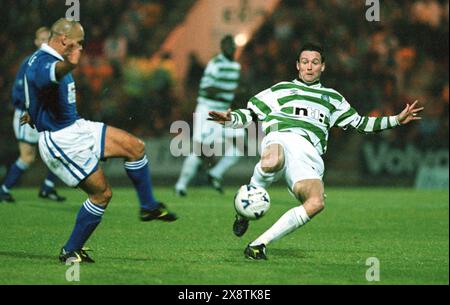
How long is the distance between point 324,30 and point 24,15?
646 centimetres

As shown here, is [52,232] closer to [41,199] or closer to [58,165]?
[58,165]

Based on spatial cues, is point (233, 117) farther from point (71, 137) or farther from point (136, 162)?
point (71, 137)

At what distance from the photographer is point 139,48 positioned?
24531mm

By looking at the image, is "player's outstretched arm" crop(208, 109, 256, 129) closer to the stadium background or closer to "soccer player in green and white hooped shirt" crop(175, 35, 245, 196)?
"soccer player in green and white hooped shirt" crop(175, 35, 245, 196)

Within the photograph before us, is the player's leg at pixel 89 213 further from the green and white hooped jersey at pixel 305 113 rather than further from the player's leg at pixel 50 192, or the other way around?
the player's leg at pixel 50 192

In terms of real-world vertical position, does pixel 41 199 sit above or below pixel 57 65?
below

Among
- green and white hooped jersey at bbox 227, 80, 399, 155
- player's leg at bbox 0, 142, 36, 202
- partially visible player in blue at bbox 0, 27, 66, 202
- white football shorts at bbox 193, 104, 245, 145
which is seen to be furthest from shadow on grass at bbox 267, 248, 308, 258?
white football shorts at bbox 193, 104, 245, 145

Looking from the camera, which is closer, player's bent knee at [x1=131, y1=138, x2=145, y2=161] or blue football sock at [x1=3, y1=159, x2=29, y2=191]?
player's bent knee at [x1=131, y1=138, x2=145, y2=161]

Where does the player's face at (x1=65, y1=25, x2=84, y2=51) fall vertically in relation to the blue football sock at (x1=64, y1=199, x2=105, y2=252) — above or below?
above

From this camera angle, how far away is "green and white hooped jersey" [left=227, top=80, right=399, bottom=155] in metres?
8.71

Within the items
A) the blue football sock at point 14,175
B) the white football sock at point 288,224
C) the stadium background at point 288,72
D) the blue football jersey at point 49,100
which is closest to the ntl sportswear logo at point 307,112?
the white football sock at point 288,224

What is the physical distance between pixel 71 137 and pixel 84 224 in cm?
70

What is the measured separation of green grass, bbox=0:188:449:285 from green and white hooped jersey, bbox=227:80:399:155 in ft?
3.64

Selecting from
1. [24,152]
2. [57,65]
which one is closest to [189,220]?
Answer: [24,152]
